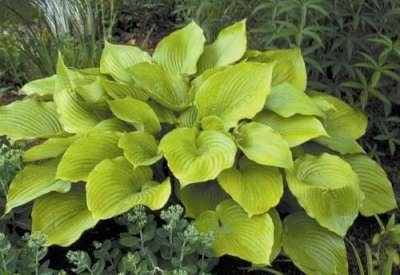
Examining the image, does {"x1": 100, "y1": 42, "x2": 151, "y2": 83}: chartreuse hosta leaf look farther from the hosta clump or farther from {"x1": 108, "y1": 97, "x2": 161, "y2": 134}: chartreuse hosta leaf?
{"x1": 108, "y1": 97, "x2": 161, "y2": 134}: chartreuse hosta leaf

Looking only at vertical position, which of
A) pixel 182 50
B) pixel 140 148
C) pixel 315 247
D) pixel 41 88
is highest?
pixel 182 50

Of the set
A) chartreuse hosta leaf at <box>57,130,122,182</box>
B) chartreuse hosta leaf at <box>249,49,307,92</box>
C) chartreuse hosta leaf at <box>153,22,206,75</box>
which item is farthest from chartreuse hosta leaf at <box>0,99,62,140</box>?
chartreuse hosta leaf at <box>249,49,307,92</box>

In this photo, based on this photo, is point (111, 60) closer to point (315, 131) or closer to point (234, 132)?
point (234, 132)

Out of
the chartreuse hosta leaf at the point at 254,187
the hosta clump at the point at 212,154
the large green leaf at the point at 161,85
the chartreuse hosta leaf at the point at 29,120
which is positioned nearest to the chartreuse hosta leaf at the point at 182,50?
the hosta clump at the point at 212,154

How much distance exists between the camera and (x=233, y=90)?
2.88 m

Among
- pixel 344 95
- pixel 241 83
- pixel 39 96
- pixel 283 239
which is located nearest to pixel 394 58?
pixel 344 95

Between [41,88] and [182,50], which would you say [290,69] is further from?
[41,88]

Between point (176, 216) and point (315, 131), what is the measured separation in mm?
752

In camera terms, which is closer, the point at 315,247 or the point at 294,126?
the point at 315,247

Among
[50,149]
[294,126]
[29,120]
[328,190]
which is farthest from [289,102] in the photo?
[29,120]

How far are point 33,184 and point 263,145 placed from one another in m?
0.93

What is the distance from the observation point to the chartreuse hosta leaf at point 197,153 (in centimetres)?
253

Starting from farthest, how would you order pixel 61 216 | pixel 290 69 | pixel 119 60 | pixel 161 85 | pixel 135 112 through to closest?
pixel 119 60, pixel 290 69, pixel 161 85, pixel 135 112, pixel 61 216

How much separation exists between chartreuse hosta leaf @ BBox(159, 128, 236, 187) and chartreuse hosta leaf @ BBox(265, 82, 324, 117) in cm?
34
